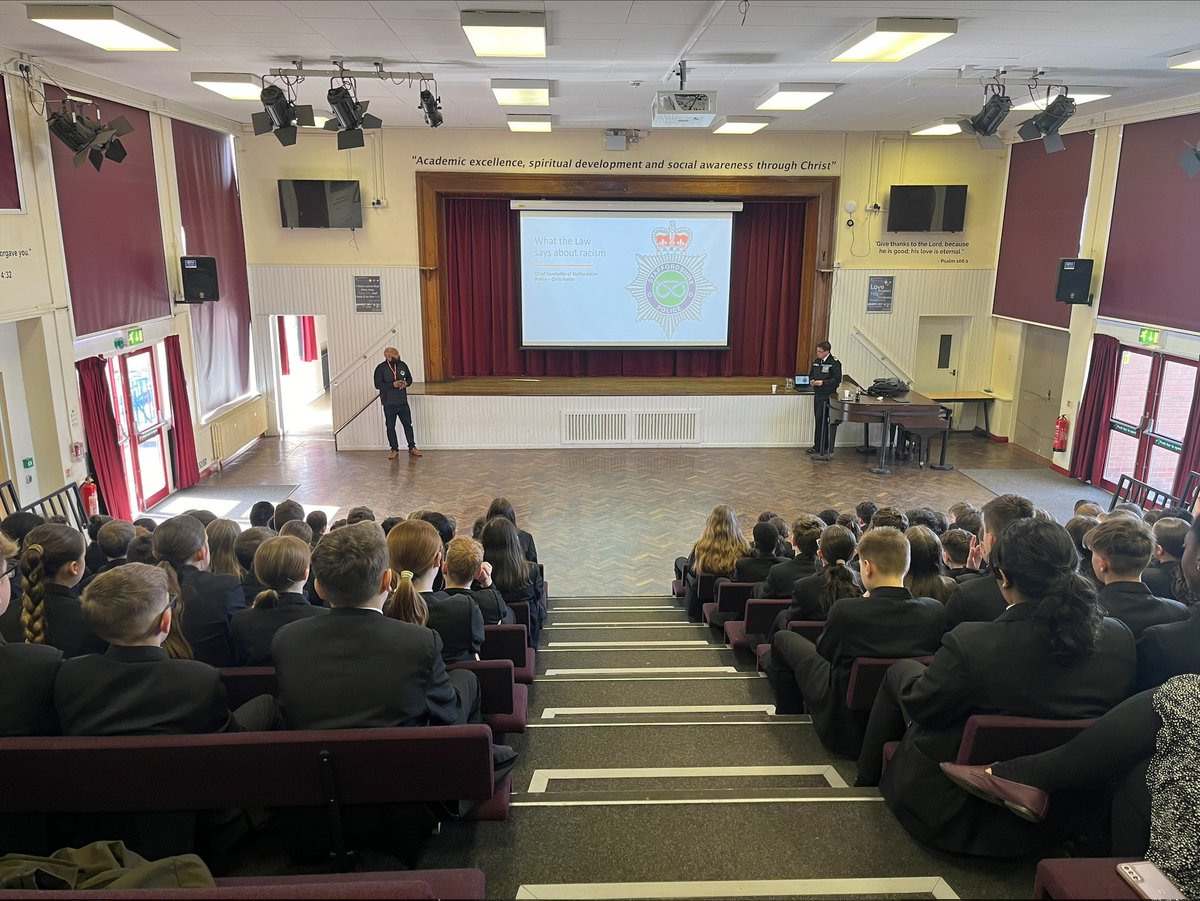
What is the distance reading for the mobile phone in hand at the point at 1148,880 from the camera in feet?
6.19

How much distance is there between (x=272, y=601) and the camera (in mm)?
3299

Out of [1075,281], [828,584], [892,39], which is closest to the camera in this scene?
[828,584]

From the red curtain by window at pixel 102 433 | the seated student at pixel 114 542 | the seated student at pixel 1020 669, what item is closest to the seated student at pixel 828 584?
the seated student at pixel 1020 669

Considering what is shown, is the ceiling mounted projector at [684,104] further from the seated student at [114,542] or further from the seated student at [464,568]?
the seated student at [114,542]

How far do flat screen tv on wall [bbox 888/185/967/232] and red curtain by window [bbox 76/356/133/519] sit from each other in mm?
10406

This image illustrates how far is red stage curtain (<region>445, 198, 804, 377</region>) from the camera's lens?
41.9 feet

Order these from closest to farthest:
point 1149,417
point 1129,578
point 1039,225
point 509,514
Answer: point 1129,578
point 509,514
point 1149,417
point 1039,225

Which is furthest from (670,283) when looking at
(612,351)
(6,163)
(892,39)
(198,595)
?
(198,595)

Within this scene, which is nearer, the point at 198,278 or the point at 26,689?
the point at 26,689

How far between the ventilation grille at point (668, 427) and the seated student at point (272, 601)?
9107mm

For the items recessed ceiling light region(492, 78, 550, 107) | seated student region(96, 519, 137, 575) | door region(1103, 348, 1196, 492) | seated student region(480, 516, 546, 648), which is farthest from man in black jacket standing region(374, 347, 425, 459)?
door region(1103, 348, 1196, 492)

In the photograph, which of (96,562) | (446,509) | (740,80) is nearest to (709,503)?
(446,509)

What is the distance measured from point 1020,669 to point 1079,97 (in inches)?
318

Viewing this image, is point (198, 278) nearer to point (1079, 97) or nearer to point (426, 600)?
point (426, 600)
